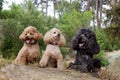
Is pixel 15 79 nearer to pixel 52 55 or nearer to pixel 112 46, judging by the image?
pixel 52 55

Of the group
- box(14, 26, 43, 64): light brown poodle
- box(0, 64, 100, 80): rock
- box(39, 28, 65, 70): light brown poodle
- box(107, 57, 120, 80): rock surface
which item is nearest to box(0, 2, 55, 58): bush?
box(14, 26, 43, 64): light brown poodle

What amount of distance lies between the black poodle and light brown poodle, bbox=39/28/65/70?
0.26 metres

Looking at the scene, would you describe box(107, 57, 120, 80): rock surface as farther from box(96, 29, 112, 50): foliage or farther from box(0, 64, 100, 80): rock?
box(96, 29, 112, 50): foliage

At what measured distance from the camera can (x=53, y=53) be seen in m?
5.38

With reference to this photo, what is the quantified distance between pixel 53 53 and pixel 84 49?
1.77 ft

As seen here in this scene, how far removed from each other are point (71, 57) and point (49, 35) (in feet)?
22.3

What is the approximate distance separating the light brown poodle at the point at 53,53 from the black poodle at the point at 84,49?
262 millimetres

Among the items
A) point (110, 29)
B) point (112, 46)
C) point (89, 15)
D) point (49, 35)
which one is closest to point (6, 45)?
point (110, 29)

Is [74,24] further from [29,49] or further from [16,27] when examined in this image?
[29,49]

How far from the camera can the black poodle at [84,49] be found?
5.52m

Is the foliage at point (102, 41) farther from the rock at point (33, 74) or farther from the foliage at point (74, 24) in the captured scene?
the rock at point (33, 74)


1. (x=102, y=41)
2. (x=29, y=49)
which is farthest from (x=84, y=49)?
(x=102, y=41)

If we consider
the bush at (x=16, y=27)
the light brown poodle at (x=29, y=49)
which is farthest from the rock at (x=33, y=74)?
the bush at (x=16, y=27)

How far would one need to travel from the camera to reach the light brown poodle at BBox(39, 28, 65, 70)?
535cm
